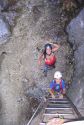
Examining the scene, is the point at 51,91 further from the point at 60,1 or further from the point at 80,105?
the point at 60,1

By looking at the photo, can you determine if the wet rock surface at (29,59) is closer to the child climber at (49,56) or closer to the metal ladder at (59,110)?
the child climber at (49,56)

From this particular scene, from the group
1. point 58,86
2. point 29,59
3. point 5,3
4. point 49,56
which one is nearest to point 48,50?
point 49,56

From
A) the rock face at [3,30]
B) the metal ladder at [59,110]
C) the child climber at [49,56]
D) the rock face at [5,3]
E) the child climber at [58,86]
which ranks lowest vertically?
the metal ladder at [59,110]

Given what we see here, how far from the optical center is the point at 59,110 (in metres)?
8.00

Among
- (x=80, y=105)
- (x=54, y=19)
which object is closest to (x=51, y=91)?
(x=80, y=105)

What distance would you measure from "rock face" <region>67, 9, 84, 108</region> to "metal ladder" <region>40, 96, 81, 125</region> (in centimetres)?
60

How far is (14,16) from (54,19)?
1.70 m

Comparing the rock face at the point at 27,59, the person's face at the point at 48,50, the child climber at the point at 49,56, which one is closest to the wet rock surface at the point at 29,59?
the rock face at the point at 27,59

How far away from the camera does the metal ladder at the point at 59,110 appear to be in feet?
24.0

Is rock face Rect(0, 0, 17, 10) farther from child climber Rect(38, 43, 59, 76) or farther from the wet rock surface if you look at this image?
child climber Rect(38, 43, 59, 76)

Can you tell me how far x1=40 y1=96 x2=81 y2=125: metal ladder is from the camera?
7325mm

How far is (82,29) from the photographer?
37.6 feet

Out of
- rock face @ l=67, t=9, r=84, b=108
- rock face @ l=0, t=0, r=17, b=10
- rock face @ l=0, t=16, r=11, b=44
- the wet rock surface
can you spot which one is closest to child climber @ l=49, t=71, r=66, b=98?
rock face @ l=67, t=9, r=84, b=108

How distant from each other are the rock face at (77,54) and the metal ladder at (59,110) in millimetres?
601
